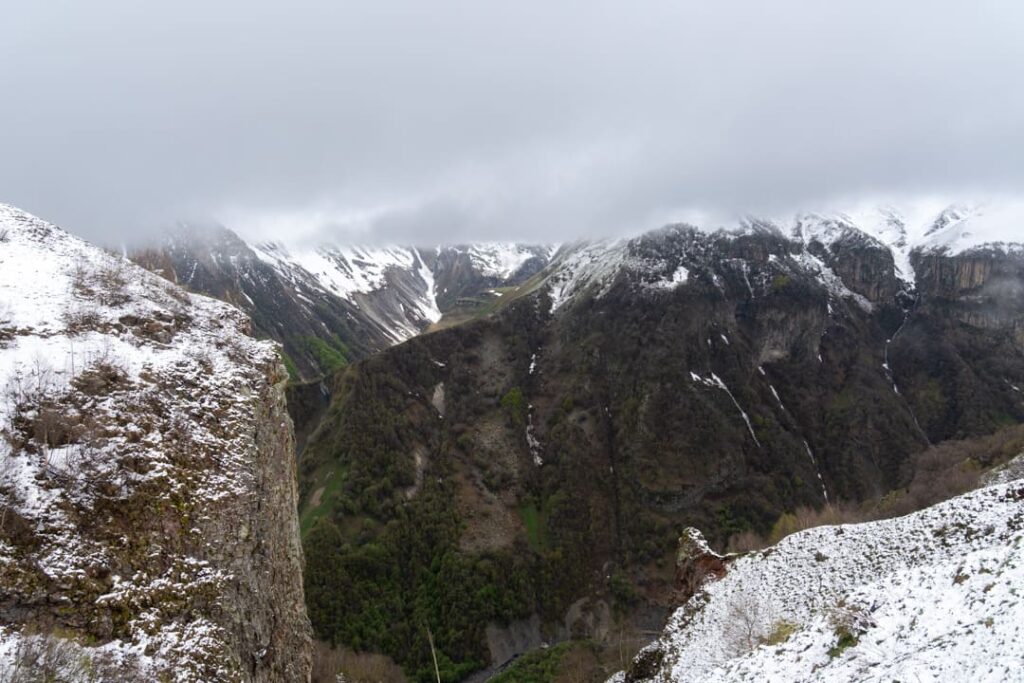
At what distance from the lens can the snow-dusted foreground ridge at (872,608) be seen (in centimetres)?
1600

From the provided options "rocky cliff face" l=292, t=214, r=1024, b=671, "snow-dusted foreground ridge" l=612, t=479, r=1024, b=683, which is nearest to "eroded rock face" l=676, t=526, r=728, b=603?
"snow-dusted foreground ridge" l=612, t=479, r=1024, b=683

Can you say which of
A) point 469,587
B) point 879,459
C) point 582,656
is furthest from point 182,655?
point 879,459

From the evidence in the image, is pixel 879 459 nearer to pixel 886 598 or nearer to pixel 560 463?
pixel 560 463

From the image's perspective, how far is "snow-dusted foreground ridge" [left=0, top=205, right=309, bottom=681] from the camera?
57.7 feet

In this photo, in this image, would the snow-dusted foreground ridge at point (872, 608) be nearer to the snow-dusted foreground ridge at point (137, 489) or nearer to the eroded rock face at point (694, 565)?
the eroded rock face at point (694, 565)

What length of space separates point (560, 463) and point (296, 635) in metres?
119

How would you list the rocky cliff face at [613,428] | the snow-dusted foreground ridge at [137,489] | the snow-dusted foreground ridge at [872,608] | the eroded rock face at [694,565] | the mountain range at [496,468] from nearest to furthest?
the snow-dusted foreground ridge at [872,608] < the snow-dusted foreground ridge at [137,489] < the mountain range at [496,468] < the eroded rock face at [694,565] < the rocky cliff face at [613,428]

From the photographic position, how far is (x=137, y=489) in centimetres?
2050

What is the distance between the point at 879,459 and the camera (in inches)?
5910

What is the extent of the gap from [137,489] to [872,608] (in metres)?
28.0

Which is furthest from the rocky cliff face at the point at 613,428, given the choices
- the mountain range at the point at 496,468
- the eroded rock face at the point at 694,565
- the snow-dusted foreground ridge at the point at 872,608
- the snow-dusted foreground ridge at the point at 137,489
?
the snow-dusted foreground ridge at the point at 137,489

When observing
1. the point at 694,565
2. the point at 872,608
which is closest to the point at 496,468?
the point at 694,565

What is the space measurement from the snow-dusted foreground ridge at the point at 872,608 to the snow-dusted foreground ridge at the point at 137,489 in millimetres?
19270

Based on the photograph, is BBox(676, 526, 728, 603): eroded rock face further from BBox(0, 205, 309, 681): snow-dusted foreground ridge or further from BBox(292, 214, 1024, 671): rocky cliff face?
BBox(292, 214, 1024, 671): rocky cliff face
